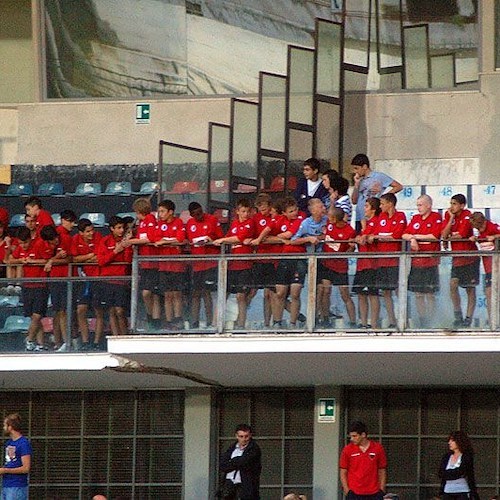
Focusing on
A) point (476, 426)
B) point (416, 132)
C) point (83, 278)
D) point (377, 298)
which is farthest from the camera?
point (416, 132)

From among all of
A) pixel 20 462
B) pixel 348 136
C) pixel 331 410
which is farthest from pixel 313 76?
pixel 20 462

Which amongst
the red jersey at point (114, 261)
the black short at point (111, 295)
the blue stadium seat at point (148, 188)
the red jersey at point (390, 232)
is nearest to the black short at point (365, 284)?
the red jersey at point (390, 232)

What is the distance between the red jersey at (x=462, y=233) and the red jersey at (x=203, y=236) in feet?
7.10

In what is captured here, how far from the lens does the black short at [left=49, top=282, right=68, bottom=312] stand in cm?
1711

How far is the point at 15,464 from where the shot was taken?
16859mm

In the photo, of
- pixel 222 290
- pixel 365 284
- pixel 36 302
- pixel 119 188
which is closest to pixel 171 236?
pixel 222 290

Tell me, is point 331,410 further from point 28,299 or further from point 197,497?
point 28,299

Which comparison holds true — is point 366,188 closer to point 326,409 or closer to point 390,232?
point 390,232

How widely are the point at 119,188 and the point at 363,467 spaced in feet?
18.3

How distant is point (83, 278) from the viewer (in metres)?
17.1

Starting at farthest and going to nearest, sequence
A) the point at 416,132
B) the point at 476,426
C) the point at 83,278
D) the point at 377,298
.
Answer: the point at 416,132, the point at 476,426, the point at 83,278, the point at 377,298

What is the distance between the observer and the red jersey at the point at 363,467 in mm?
16781

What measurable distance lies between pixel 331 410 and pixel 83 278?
342 cm

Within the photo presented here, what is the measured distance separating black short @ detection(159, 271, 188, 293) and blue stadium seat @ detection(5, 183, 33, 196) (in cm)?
524
